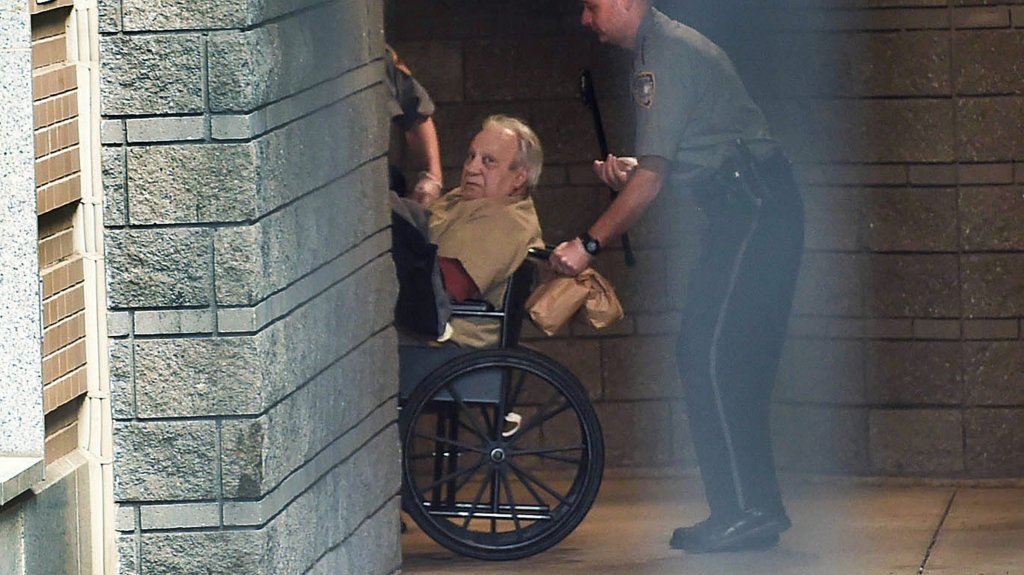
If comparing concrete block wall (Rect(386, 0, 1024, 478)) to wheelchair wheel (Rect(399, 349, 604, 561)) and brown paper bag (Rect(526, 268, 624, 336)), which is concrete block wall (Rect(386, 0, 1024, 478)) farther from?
wheelchair wheel (Rect(399, 349, 604, 561))

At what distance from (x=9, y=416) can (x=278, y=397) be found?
72 cm

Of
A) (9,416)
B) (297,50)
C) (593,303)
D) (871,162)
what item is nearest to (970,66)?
(871,162)

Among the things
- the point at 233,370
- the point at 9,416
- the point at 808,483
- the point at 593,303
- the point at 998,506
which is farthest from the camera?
the point at 808,483

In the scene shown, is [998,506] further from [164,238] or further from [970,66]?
[164,238]

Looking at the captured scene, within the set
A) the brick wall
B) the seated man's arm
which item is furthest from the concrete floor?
the brick wall

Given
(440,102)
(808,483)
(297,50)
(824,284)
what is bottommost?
(808,483)

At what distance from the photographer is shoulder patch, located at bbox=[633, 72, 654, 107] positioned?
721cm

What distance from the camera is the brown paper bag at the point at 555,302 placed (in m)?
7.22

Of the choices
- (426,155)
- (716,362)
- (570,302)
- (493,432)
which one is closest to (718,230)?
(716,362)

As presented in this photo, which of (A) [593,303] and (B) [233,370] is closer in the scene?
(B) [233,370]

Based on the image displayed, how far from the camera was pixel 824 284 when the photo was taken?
8.55 m

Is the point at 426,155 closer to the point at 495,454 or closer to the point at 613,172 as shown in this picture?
the point at 613,172

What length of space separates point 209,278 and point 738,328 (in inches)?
100

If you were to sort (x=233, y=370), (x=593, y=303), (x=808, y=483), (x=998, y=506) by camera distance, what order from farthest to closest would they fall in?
(x=808, y=483), (x=998, y=506), (x=593, y=303), (x=233, y=370)
